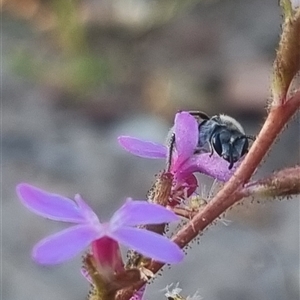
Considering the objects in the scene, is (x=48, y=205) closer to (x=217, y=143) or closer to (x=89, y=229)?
(x=89, y=229)

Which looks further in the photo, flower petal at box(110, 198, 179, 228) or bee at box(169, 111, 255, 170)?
bee at box(169, 111, 255, 170)

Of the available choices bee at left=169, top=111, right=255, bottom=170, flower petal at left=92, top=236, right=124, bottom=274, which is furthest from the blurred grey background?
flower petal at left=92, top=236, right=124, bottom=274

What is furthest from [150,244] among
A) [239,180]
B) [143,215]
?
[239,180]

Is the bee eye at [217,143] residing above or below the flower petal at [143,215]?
above

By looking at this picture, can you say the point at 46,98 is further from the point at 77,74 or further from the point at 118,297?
the point at 118,297

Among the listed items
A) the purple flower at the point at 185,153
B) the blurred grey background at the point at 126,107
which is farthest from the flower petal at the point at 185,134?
the blurred grey background at the point at 126,107

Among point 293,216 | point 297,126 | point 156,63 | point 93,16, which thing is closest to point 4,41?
point 93,16

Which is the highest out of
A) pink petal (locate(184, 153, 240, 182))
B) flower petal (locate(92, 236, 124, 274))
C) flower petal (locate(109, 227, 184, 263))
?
pink petal (locate(184, 153, 240, 182))

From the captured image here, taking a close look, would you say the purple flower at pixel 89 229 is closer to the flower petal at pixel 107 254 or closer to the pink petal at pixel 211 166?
the flower petal at pixel 107 254

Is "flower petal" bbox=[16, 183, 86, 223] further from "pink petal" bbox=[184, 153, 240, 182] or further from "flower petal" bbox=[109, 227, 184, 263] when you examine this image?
"pink petal" bbox=[184, 153, 240, 182]
